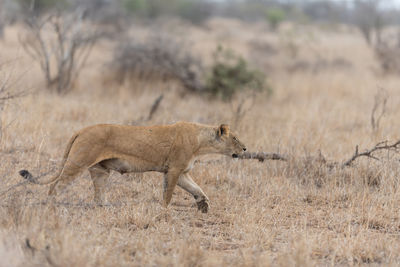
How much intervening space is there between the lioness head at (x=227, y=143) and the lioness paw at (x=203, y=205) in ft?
2.14

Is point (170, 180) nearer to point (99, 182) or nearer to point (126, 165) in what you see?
point (126, 165)

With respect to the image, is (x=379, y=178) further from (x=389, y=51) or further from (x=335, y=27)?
(x=335, y=27)

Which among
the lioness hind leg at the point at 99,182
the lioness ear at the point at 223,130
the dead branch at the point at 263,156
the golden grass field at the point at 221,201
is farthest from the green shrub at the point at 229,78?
the lioness hind leg at the point at 99,182

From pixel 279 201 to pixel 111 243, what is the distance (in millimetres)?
2490

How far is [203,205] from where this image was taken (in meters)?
5.96

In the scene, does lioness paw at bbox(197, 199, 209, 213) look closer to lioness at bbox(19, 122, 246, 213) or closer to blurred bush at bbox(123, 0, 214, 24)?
lioness at bbox(19, 122, 246, 213)

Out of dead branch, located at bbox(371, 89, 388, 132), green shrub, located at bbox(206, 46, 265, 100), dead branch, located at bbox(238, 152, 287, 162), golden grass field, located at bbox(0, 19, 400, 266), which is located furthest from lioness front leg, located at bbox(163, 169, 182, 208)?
green shrub, located at bbox(206, 46, 265, 100)

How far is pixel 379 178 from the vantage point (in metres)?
6.91

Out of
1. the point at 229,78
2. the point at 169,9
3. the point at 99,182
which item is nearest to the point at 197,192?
the point at 99,182

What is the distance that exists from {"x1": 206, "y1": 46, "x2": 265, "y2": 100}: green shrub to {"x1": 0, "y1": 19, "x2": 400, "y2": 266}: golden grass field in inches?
55.4

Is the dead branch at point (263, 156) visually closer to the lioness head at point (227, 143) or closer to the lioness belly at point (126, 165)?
the lioness head at point (227, 143)

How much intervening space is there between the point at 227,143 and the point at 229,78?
7.81 metres

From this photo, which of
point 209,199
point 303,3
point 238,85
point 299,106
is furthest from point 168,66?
point 303,3

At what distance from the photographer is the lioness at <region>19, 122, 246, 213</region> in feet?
17.7
